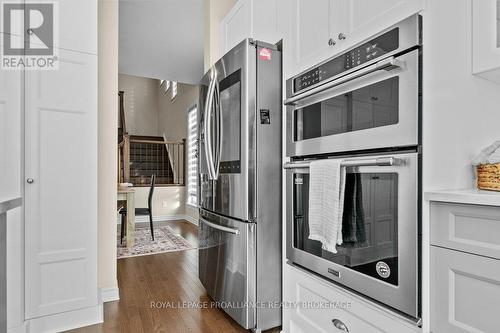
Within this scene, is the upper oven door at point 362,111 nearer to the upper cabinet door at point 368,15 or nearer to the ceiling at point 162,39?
the upper cabinet door at point 368,15

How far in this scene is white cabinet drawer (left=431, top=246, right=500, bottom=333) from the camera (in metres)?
0.83

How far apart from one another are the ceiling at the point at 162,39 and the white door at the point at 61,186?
72.7 inches

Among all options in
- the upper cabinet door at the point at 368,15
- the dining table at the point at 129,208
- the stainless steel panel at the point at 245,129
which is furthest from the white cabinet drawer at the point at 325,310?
the dining table at the point at 129,208

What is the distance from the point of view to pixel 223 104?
2.07m

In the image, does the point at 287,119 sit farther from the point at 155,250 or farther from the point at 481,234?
the point at 155,250

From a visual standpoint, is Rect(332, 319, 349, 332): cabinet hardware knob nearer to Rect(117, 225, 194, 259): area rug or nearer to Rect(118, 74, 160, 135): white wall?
Rect(117, 225, 194, 259): area rug

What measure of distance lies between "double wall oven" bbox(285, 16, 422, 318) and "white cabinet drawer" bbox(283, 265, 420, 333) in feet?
0.19

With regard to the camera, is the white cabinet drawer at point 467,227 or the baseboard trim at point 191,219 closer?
the white cabinet drawer at point 467,227

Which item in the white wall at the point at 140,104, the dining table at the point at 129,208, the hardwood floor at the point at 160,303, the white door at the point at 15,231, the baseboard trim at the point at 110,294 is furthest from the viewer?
the white wall at the point at 140,104

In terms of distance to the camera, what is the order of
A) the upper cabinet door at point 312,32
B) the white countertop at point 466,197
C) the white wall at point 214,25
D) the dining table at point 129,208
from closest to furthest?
1. the white countertop at point 466,197
2. the upper cabinet door at point 312,32
3. the white wall at point 214,25
4. the dining table at point 129,208

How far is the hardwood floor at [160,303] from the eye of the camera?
198 cm

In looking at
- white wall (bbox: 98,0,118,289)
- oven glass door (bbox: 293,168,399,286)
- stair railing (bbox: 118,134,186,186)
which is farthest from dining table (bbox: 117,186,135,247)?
oven glass door (bbox: 293,168,399,286)

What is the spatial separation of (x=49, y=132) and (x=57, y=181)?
13.3 inches

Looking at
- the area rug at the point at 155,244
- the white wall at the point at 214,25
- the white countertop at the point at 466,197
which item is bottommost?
the area rug at the point at 155,244
